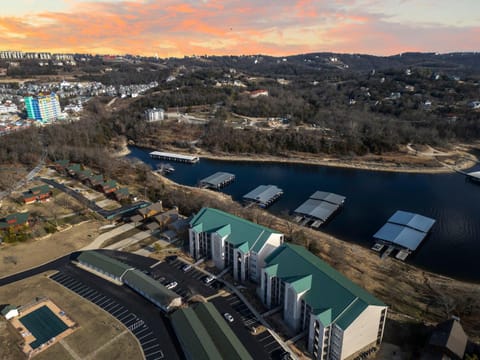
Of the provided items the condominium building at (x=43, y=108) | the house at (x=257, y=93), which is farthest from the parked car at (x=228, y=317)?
the house at (x=257, y=93)

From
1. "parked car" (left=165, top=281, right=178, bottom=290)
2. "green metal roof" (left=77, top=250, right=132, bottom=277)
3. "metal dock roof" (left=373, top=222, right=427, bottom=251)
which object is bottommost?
"metal dock roof" (left=373, top=222, right=427, bottom=251)

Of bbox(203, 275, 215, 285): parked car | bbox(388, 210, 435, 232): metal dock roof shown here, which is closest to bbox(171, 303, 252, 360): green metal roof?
bbox(203, 275, 215, 285): parked car

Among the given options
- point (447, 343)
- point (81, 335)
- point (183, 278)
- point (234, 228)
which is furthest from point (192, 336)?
point (447, 343)

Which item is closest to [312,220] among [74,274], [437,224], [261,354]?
[437,224]

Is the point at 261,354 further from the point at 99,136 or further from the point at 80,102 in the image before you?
the point at 80,102

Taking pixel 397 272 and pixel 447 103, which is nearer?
pixel 397 272

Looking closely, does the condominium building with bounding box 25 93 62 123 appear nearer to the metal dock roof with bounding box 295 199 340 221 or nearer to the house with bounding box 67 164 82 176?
the house with bounding box 67 164 82 176
